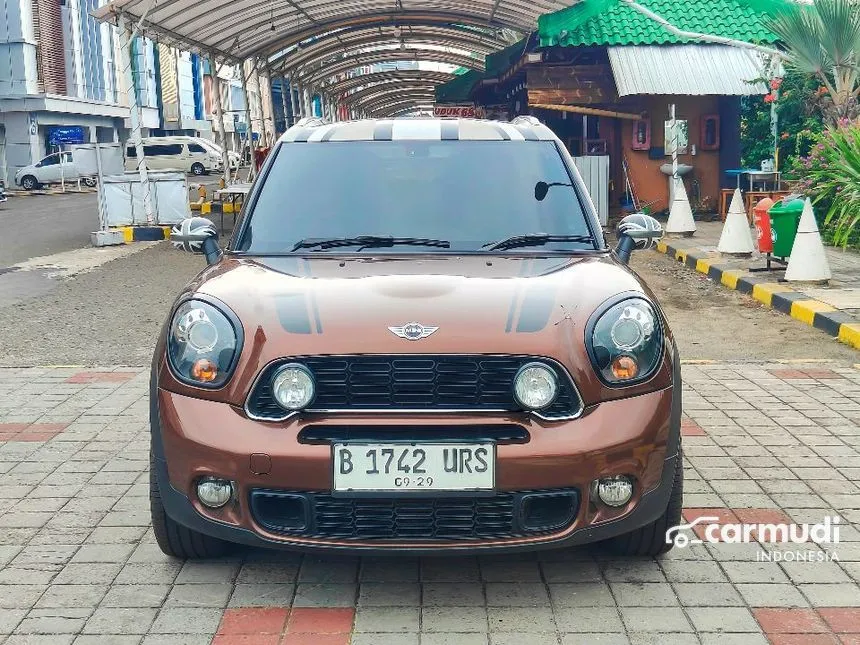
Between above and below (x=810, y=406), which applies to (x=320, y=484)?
above

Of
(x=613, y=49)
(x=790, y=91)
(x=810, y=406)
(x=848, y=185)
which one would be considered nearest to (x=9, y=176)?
(x=613, y=49)

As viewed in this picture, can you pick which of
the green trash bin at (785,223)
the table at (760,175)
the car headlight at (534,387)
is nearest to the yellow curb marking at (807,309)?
the green trash bin at (785,223)

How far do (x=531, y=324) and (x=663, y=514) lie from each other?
0.86 meters

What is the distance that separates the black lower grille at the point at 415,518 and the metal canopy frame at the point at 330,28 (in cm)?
1353

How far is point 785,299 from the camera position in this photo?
9.91 m

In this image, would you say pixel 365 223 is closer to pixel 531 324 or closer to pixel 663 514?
pixel 531 324

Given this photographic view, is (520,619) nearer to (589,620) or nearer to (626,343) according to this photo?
(589,620)

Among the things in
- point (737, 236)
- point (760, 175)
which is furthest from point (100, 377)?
point (760, 175)

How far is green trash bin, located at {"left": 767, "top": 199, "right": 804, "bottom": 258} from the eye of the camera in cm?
1115

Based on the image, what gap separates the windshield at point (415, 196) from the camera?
4457 mm

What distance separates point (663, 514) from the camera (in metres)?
3.73

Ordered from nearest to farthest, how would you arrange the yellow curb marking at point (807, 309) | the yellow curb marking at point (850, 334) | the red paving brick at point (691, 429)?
the red paving brick at point (691, 429) < the yellow curb marking at point (850, 334) < the yellow curb marking at point (807, 309)

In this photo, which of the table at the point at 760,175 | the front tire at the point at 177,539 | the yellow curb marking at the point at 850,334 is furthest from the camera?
the table at the point at 760,175

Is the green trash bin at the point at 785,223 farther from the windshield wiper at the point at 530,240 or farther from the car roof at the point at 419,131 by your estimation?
the windshield wiper at the point at 530,240
